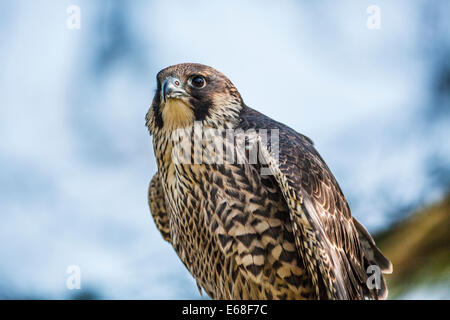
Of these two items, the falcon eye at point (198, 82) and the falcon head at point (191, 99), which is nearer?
the falcon head at point (191, 99)

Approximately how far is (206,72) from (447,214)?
1.78 meters

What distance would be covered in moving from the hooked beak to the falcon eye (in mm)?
120

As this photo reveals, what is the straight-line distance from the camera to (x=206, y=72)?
3949 millimetres

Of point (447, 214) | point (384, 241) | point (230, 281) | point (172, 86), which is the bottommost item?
point (230, 281)

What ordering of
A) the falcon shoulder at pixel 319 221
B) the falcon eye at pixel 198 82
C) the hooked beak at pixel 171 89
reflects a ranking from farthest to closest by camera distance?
the falcon eye at pixel 198 82
the hooked beak at pixel 171 89
the falcon shoulder at pixel 319 221

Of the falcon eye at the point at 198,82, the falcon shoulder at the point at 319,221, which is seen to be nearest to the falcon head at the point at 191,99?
the falcon eye at the point at 198,82

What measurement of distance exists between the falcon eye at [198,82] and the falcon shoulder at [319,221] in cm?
36

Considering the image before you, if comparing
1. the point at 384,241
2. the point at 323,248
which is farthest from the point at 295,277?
the point at 384,241

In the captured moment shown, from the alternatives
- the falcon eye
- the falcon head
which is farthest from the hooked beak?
the falcon eye

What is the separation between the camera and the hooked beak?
3717 mm

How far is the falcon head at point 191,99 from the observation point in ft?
12.5

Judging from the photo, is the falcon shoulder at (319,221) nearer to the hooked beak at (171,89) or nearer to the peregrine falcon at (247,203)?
the peregrine falcon at (247,203)
